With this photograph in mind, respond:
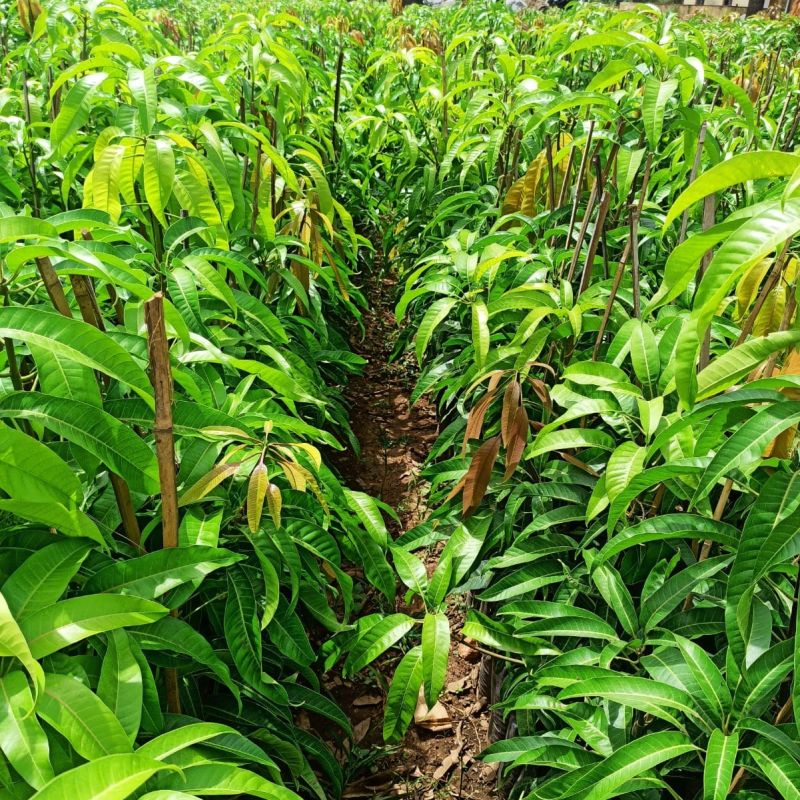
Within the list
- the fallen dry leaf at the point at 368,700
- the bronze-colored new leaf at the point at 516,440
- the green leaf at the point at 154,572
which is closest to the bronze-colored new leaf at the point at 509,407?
the bronze-colored new leaf at the point at 516,440

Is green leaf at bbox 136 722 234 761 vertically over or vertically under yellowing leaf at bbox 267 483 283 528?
under

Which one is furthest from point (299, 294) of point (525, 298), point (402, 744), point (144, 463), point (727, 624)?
point (727, 624)

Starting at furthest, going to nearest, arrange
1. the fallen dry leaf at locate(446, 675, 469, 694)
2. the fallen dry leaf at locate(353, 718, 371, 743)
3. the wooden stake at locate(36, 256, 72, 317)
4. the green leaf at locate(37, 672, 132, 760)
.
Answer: the fallen dry leaf at locate(446, 675, 469, 694), the fallen dry leaf at locate(353, 718, 371, 743), the wooden stake at locate(36, 256, 72, 317), the green leaf at locate(37, 672, 132, 760)

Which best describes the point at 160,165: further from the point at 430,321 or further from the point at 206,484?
the point at 430,321

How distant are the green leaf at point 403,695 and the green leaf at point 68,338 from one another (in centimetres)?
82

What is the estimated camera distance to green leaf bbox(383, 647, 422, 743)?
139 centimetres

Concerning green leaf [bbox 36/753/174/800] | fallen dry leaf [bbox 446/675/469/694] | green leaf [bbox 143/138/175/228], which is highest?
green leaf [bbox 143/138/175/228]

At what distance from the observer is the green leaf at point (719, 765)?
2.78ft

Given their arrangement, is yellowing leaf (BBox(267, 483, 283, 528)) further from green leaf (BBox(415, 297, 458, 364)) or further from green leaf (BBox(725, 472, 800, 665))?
green leaf (BBox(415, 297, 458, 364))

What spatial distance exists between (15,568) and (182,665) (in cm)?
30

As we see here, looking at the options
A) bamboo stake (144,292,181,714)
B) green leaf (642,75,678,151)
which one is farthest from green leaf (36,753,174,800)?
green leaf (642,75,678,151)

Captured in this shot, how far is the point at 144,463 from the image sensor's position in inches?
37.5

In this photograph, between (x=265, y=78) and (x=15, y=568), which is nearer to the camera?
(x=15, y=568)

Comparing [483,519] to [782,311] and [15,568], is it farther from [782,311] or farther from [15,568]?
[15,568]
